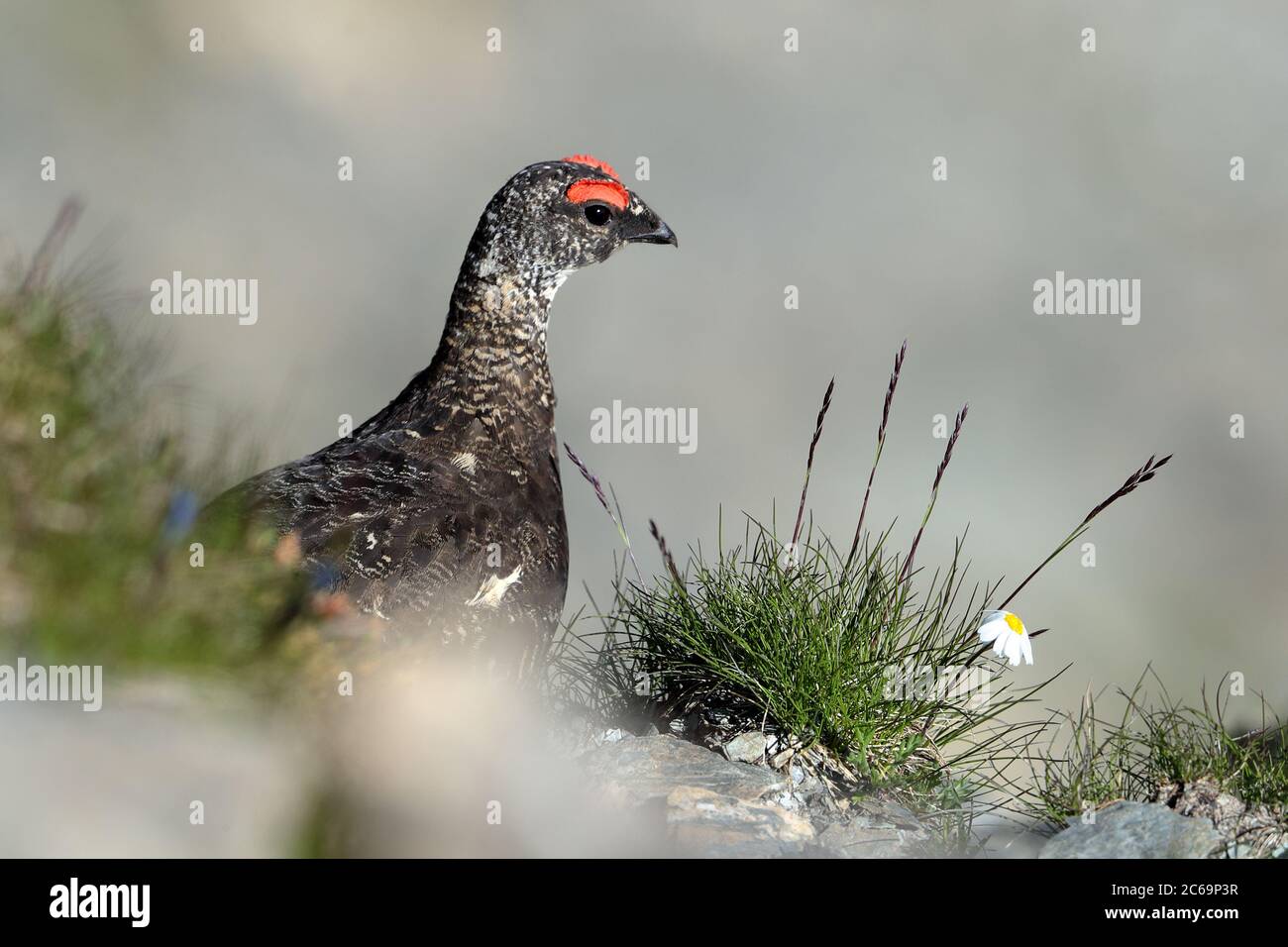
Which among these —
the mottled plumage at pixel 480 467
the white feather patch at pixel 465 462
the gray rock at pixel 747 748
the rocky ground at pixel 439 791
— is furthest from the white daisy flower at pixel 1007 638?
the white feather patch at pixel 465 462

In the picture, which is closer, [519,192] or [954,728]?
[954,728]

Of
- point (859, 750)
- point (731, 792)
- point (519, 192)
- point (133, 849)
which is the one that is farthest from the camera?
point (519, 192)

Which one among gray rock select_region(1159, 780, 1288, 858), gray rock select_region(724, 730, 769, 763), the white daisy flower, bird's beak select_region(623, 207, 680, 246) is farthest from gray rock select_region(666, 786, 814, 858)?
bird's beak select_region(623, 207, 680, 246)

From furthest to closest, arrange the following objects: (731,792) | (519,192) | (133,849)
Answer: (519,192), (731,792), (133,849)

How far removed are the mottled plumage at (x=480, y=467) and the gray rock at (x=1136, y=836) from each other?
2.80 meters

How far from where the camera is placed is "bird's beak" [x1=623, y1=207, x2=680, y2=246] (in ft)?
26.5

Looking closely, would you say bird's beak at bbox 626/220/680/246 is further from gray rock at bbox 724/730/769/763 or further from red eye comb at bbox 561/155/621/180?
gray rock at bbox 724/730/769/763

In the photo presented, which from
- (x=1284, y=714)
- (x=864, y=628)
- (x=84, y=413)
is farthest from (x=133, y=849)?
(x=1284, y=714)

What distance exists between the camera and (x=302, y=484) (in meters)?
6.28

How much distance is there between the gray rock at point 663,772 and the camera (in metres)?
5.65

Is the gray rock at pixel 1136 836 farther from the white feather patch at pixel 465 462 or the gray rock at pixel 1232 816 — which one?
the white feather patch at pixel 465 462

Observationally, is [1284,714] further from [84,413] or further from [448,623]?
[84,413]

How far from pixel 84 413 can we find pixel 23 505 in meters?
0.45

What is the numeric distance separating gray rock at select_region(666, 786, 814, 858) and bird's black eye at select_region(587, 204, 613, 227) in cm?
374
